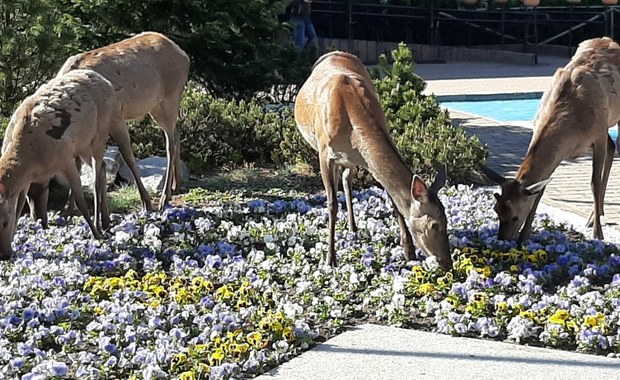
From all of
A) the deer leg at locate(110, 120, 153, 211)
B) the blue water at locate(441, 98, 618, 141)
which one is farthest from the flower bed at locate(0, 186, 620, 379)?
the blue water at locate(441, 98, 618, 141)

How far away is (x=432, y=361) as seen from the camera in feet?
19.1

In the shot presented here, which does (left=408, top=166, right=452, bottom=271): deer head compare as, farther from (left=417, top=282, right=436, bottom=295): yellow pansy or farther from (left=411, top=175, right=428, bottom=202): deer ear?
(left=417, top=282, right=436, bottom=295): yellow pansy

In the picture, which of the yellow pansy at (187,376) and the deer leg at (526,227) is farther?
the deer leg at (526,227)

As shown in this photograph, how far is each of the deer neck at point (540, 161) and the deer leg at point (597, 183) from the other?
1.86 ft

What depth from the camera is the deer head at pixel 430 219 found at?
7.21 m

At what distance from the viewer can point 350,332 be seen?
21.0 ft

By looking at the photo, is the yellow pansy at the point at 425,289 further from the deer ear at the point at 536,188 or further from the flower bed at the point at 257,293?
the deer ear at the point at 536,188

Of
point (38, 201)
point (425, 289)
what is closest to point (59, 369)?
point (425, 289)

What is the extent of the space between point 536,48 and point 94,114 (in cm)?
2022

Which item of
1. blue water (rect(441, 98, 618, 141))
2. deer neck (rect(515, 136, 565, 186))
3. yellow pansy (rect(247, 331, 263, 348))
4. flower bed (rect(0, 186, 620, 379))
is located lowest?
blue water (rect(441, 98, 618, 141))

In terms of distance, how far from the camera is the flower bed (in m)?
6.02

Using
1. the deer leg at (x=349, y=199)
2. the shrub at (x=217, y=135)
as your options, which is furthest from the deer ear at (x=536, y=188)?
the shrub at (x=217, y=135)

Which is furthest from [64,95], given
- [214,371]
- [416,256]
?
[214,371]

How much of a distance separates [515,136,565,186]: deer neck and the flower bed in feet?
1.83
